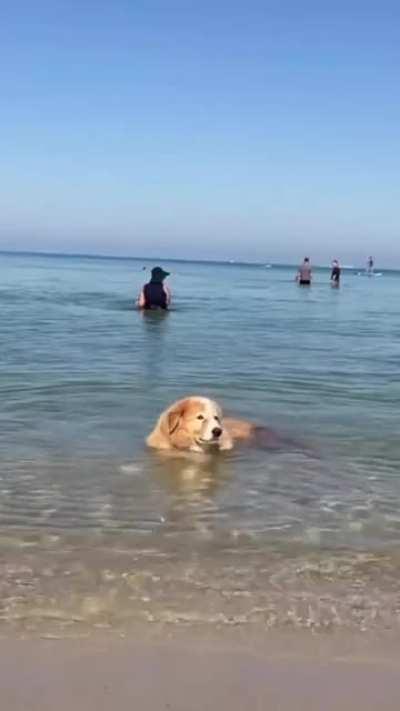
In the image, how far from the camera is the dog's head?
819 centimetres

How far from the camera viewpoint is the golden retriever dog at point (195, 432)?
8.20 metres

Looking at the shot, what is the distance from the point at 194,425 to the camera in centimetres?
823

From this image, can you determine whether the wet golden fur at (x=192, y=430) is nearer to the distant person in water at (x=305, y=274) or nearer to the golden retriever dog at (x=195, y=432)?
the golden retriever dog at (x=195, y=432)

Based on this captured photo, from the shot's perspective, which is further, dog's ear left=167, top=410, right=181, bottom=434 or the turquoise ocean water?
dog's ear left=167, top=410, right=181, bottom=434

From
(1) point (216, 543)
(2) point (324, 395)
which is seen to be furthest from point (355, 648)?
(2) point (324, 395)

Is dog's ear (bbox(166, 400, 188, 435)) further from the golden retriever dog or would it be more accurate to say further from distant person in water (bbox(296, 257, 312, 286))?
distant person in water (bbox(296, 257, 312, 286))

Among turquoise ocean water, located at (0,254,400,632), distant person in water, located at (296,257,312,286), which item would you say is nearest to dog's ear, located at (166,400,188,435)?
turquoise ocean water, located at (0,254,400,632)

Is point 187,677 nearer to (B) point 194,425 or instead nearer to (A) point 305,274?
(B) point 194,425

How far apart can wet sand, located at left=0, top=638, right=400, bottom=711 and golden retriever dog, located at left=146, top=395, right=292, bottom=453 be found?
4125mm

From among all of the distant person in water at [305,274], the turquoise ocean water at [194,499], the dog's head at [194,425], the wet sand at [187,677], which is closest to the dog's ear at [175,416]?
the dog's head at [194,425]

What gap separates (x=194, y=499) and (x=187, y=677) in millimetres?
3051

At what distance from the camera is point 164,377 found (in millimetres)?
13234

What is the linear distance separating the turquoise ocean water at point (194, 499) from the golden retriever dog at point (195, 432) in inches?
8.2

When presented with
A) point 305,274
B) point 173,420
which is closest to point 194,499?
point 173,420
